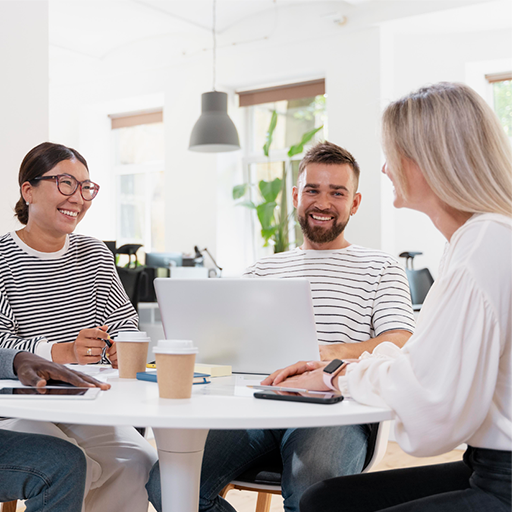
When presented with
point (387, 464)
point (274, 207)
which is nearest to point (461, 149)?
point (387, 464)

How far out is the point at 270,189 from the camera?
5469mm

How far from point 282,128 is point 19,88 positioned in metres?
3.64

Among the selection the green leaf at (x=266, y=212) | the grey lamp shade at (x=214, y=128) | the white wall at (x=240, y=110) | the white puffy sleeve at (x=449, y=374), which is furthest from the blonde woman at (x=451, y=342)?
the green leaf at (x=266, y=212)

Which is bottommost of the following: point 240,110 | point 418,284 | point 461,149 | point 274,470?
point 274,470

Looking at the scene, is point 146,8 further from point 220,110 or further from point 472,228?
point 472,228

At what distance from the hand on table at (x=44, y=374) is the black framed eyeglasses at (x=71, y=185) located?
727 mm

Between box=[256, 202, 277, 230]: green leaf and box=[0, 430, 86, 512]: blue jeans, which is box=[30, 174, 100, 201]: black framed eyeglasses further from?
box=[256, 202, 277, 230]: green leaf

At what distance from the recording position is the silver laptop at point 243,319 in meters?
1.36

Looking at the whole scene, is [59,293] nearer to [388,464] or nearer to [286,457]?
[286,457]

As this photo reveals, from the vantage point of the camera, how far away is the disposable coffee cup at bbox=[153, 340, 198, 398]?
1.09 metres

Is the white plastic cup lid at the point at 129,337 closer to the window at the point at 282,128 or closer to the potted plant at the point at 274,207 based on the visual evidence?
the potted plant at the point at 274,207

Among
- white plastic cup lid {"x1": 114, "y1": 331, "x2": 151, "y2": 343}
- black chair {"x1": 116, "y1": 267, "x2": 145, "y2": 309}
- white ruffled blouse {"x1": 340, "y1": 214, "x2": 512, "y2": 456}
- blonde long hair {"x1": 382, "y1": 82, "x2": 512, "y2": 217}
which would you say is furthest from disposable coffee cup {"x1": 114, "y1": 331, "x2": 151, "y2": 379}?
black chair {"x1": 116, "y1": 267, "x2": 145, "y2": 309}

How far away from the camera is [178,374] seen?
3.61 feet

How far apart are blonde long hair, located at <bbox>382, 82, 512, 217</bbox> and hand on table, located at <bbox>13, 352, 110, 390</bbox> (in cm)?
73
